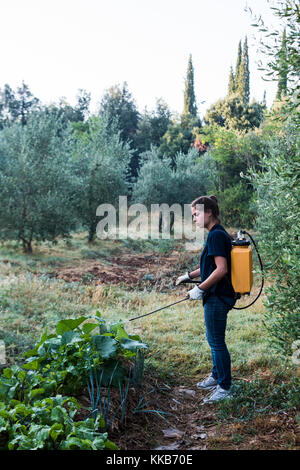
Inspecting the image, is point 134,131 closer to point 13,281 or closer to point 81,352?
point 13,281

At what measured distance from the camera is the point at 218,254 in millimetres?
3709

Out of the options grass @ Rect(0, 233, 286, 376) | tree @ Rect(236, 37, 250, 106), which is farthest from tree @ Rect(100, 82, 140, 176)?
grass @ Rect(0, 233, 286, 376)

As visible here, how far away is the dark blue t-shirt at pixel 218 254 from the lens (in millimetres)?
3730

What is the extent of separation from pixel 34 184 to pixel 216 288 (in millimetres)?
11419

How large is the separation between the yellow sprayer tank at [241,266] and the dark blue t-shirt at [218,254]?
11 centimetres

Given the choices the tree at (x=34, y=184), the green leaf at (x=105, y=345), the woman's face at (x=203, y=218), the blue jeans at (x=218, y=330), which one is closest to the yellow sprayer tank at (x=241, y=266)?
the blue jeans at (x=218, y=330)

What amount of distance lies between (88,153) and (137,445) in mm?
15972

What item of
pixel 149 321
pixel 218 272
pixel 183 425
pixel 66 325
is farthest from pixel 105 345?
pixel 149 321

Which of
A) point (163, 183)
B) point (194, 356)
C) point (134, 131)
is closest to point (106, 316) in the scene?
point (194, 356)

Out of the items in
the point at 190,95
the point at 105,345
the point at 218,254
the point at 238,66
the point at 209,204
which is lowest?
the point at 105,345

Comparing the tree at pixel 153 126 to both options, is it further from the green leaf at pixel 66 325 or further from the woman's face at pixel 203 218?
the green leaf at pixel 66 325

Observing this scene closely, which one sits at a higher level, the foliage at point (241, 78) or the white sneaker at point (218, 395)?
the foliage at point (241, 78)

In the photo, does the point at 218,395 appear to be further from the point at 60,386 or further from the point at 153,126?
the point at 153,126

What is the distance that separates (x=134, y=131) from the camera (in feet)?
119
